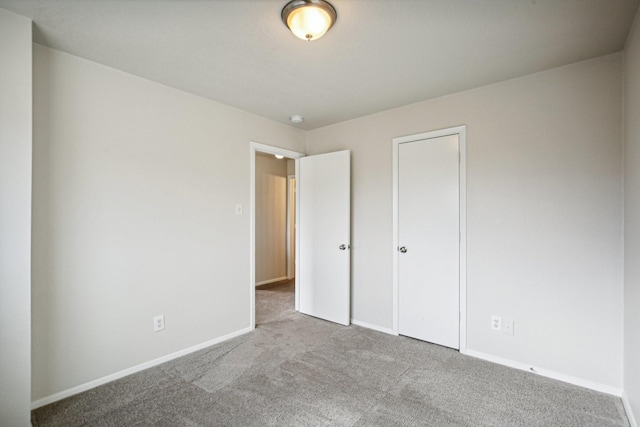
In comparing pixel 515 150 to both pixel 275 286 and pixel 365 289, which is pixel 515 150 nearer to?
pixel 365 289

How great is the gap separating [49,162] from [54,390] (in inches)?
61.3

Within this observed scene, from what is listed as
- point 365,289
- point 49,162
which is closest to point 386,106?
point 365,289

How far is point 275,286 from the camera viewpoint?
17.7ft

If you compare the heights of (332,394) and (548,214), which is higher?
(548,214)

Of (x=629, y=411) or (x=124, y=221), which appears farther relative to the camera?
(x=124, y=221)

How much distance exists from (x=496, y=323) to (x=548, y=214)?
3.31 ft

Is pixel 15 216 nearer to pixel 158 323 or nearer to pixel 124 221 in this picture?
pixel 124 221

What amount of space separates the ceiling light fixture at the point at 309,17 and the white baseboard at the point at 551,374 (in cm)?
287

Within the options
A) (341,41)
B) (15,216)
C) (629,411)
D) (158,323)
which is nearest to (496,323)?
(629,411)

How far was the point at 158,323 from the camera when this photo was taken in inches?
104

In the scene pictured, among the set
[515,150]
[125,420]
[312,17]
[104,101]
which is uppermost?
[312,17]

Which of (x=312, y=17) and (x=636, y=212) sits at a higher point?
(x=312, y=17)

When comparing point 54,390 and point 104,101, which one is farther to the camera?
point 104,101

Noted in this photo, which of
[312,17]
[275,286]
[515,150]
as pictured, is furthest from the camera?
[275,286]
